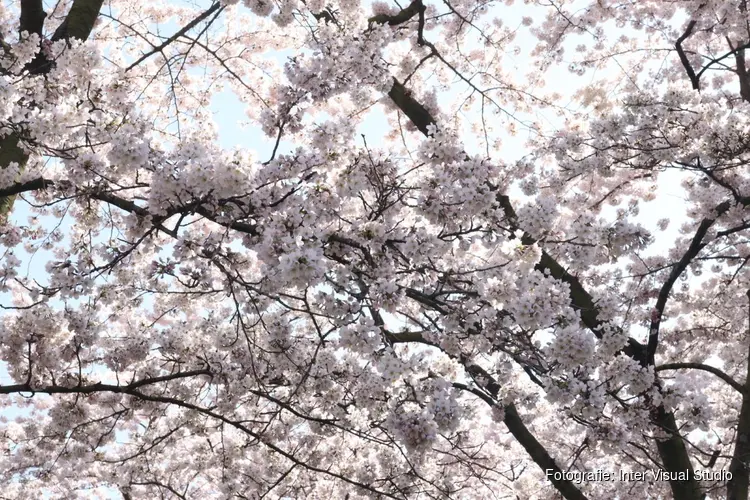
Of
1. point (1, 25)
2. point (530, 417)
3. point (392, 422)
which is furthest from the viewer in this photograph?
point (530, 417)

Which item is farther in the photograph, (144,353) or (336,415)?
(144,353)

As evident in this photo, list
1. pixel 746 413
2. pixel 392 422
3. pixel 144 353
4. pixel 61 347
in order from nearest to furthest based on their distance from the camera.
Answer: pixel 392 422 → pixel 61 347 → pixel 144 353 → pixel 746 413

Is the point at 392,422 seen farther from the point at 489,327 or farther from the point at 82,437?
the point at 82,437

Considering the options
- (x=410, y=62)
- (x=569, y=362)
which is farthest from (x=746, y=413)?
(x=410, y=62)

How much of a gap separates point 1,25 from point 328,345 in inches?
161

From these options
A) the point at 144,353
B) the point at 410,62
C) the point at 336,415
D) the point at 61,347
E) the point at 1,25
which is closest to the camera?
the point at 336,415

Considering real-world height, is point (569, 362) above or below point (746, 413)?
below

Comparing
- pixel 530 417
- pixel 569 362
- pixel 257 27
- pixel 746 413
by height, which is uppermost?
pixel 257 27

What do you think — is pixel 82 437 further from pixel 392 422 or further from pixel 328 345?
pixel 392 422

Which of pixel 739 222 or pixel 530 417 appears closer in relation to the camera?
pixel 739 222

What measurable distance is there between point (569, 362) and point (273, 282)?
73.7 inches

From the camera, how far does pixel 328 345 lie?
5371mm

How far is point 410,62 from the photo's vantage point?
7758 mm

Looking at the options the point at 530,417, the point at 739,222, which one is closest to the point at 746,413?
the point at 739,222
